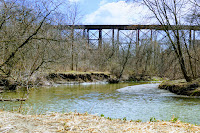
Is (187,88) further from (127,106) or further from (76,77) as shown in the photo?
(76,77)

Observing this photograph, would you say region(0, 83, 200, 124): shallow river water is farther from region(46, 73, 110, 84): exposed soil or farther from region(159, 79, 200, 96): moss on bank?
region(46, 73, 110, 84): exposed soil

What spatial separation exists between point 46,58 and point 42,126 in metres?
5.01

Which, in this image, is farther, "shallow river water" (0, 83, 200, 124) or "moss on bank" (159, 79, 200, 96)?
"moss on bank" (159, 79, 200, 96)

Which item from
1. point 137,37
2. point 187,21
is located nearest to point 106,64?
point 137,37

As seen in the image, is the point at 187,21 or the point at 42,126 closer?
the point at 42,126

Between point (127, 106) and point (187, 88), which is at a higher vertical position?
point (187, 88)

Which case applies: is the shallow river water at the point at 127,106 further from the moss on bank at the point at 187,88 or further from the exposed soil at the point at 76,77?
the exposed soil at the point at 76,77

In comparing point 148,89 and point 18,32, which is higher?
point 18,32

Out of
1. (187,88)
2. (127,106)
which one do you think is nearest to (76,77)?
(187,88)

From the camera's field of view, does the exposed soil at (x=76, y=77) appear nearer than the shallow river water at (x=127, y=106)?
No

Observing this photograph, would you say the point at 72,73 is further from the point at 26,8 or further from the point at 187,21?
the point at 26,8

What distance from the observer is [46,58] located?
8.27 meters

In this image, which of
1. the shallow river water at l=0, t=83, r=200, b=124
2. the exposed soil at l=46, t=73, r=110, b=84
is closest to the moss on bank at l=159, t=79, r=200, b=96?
the shallow river water at l=0, t=83, r=200, b=124

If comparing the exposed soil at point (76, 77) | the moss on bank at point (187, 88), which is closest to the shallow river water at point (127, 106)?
the moss on bank at point (187, 88)
